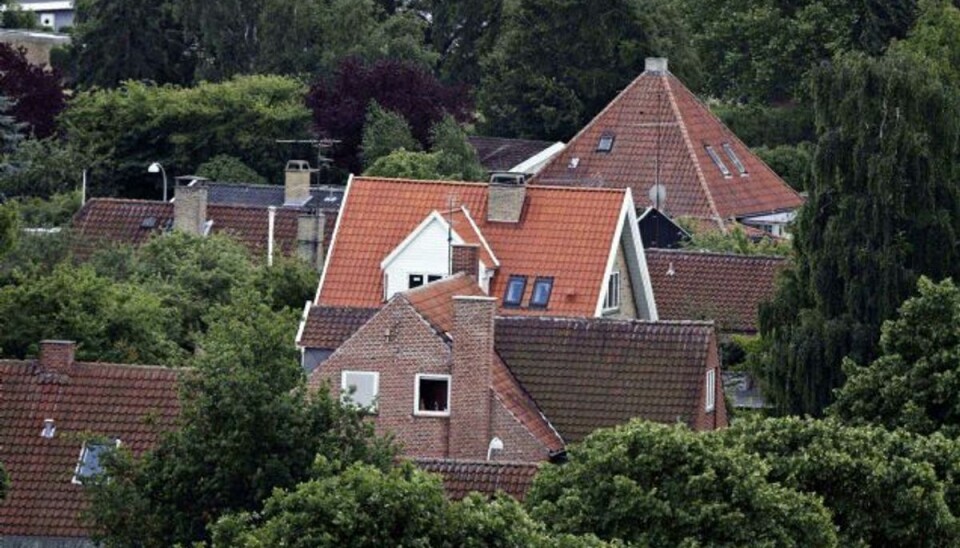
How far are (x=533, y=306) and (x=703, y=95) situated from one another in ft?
145

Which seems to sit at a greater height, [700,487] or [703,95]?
[700,487]

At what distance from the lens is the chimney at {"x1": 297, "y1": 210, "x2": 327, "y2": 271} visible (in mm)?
67438

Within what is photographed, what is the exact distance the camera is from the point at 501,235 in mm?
60969

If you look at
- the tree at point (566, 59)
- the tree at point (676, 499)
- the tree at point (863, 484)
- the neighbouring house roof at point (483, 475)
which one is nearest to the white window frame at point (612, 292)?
the neighbouring house roof at point (483, 475)

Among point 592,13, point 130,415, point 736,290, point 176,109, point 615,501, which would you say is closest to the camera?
point 615,501

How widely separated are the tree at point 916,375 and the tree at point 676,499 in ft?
27.2

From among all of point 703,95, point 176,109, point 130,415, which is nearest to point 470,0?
point 703,95

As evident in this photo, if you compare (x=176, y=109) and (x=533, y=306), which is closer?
(x=533, y=306)

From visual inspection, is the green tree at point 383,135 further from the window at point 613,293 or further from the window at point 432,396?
the window at point 432,396

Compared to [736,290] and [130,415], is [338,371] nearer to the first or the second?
[130,415]

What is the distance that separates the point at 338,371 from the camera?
47.9 metres

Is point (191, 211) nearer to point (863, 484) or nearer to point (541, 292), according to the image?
point (541, 292)

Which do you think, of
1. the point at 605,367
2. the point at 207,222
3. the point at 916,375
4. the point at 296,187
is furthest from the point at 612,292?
the point at 296,187

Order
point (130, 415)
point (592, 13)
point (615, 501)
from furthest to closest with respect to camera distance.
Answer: point (592, 13) → point (130, 415) → point (615, 501)
